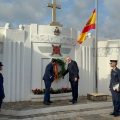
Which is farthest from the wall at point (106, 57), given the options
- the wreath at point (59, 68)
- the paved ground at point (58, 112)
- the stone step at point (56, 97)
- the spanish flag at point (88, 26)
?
the paved ground at point (58, 112)

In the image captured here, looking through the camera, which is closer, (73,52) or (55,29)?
(55,29)

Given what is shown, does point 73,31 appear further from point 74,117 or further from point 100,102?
point 74,117

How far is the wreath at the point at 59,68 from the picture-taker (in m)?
14.5

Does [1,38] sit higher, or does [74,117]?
[1,38]

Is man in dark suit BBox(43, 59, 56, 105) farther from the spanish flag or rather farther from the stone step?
the spanish flag

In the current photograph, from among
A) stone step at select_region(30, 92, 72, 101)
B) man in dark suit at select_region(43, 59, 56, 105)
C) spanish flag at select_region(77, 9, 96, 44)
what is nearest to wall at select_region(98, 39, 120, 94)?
spanish flag at select_region(77, 9, 96, 44)

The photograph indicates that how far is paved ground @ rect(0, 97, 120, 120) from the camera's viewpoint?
34.2 ft

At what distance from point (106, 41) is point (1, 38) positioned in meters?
5.88

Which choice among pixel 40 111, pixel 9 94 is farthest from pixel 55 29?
pixel 40 111

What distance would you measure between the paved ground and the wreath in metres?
1.87

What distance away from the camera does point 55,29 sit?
14727 millimetres

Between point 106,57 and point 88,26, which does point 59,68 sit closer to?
point 88,26

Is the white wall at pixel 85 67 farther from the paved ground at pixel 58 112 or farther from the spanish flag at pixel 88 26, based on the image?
the paved ground at pixel 58 112

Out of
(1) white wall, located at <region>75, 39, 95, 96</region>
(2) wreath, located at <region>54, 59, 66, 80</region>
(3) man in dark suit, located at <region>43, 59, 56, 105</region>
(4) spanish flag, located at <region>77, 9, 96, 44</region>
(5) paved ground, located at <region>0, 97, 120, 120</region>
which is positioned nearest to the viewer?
(5) paved ground, located at <region>0, 97, 120, 120</region>
